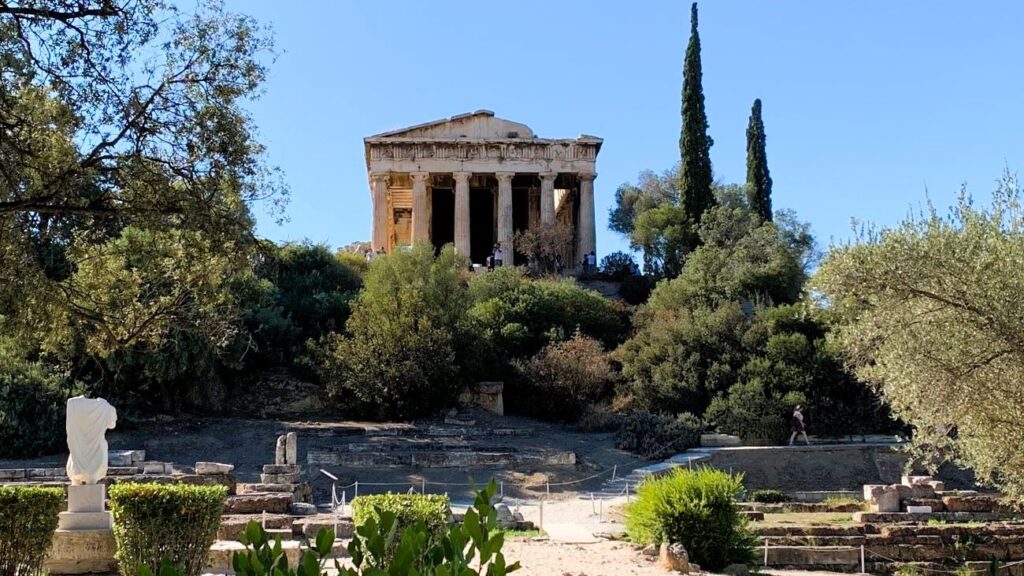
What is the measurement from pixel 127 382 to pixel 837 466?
20138 mm

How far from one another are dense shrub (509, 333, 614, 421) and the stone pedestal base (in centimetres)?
2075

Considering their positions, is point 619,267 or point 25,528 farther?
point 619,267

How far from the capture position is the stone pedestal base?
10969 mm

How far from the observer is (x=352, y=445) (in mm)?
25438

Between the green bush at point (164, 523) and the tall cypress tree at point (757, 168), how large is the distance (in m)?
38.6

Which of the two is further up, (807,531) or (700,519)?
(700,519)

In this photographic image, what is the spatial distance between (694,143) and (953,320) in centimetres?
3206

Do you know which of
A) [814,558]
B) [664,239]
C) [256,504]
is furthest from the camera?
[664,239]

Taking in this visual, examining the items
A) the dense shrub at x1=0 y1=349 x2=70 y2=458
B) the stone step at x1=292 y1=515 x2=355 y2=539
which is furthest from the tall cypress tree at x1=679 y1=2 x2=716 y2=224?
the stone step at x1=292 y1=515 x2=355 y2=539

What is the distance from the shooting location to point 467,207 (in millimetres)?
48281

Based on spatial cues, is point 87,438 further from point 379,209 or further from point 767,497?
point 379,209


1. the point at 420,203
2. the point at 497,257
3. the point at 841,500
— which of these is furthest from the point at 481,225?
the point at 841,500

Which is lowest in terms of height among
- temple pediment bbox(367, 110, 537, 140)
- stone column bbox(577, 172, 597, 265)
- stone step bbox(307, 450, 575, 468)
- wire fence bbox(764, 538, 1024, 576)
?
wire fence bbox(764, 538, 1024, 576)

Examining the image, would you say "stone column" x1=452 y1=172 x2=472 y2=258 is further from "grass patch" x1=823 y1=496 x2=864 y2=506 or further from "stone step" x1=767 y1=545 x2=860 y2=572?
"stone step" x1=767 y1=545 x2=860 y2=572
